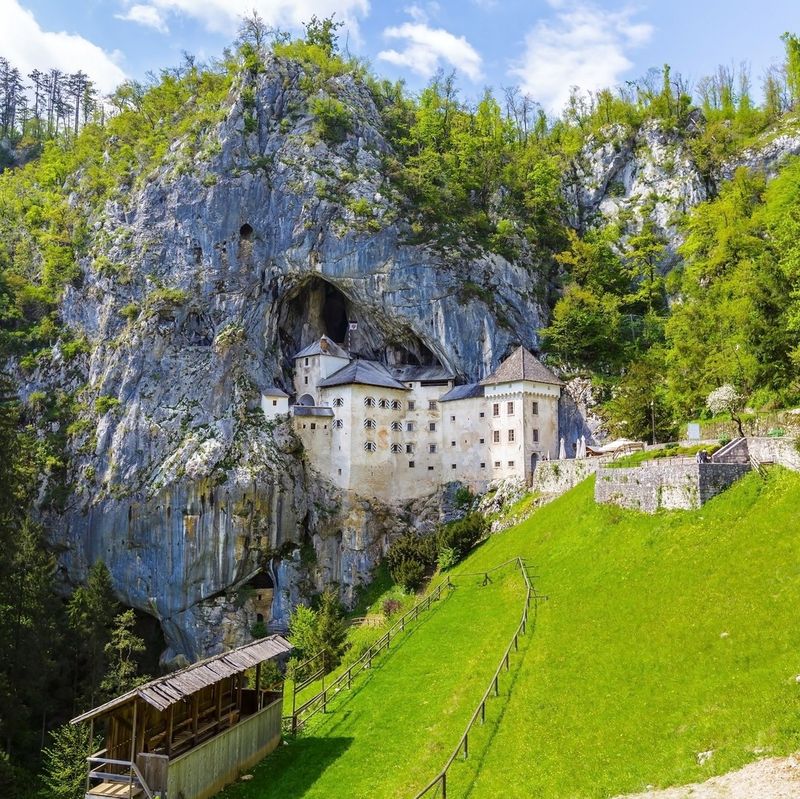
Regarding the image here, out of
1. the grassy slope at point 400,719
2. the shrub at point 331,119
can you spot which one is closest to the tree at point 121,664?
the grassy slope at point 400,719

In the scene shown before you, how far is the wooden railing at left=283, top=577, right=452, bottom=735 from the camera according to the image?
33781mm

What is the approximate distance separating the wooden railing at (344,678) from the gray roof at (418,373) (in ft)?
85.2

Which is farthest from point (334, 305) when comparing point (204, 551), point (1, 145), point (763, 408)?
point (1, 145)

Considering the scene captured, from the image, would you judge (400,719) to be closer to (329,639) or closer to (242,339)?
(329,639)

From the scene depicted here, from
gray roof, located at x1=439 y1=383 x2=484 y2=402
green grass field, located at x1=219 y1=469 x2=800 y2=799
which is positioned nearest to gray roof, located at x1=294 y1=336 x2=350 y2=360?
gray roof, located at x1=439 y1=383 x2=484 y2=402

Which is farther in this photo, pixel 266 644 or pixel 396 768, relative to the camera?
pixel 266 644

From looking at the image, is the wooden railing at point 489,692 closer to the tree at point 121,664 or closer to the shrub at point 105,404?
the tree at point 121,664

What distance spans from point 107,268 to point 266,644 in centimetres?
5378

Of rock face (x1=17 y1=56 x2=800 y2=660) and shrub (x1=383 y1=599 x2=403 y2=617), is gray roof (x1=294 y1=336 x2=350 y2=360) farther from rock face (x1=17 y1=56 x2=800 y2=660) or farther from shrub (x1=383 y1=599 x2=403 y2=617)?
shrub (x1=383 y1=599 x2=403 y2=617)

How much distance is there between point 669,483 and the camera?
3825 cm

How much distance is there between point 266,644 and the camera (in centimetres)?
3189

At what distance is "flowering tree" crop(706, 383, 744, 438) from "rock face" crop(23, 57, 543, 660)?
68.9ft

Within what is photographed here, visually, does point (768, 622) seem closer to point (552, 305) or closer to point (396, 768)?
point (396, 768)

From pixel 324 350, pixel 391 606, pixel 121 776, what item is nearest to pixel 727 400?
pixel 391 606
